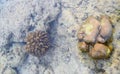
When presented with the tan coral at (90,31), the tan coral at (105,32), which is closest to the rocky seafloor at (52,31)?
the tan coral at (105,32)

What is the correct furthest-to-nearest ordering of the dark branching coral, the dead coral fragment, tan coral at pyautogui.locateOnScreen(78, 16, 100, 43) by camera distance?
the dark branching coral
tan coral at pyautogui.locateOnScreen(78, 16, 100, 43)
the dead coral fragment

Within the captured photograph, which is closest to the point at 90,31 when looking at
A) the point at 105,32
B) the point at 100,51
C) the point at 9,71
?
the point at 105,32

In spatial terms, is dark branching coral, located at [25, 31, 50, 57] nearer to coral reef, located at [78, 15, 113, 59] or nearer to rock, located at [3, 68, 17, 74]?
rock, located at [3, 68, 17, 74]

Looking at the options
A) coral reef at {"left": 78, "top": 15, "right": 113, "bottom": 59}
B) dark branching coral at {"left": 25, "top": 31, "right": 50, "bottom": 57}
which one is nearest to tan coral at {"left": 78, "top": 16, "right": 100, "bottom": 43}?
coral reef at {"left": 78, "top": 15, "right": 113, "bottom": 59}

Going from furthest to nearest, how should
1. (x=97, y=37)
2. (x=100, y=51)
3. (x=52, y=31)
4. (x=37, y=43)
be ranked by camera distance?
1. (x=52, y=31)
2. (x=37, y=43)
3. (x=97, y=37)
4. (x=100, y=51)

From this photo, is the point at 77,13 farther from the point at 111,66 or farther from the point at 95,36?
the point at 111,66

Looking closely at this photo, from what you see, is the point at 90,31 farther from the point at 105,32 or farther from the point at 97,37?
the point at 105,32

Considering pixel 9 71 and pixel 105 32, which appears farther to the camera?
pixel 9 71
